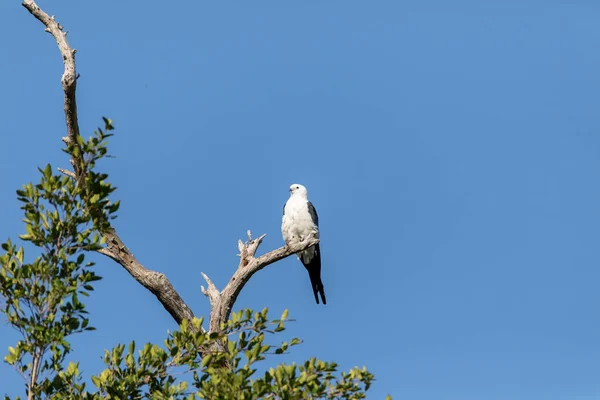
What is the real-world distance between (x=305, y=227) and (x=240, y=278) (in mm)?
4126

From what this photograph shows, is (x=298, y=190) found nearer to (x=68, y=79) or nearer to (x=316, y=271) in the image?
(x=316, y=271)

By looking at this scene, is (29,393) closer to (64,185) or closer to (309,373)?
(64,185)

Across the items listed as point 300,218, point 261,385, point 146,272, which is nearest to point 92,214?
point 261,385

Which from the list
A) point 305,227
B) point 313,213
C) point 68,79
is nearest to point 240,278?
point 68,79

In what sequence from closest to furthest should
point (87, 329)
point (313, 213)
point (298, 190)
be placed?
point (87, 329) → point (313, 213) → point (298, 190)

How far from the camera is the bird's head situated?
14.3 m

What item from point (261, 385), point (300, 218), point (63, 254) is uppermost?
point (300, 218)

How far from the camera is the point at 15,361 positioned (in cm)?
629

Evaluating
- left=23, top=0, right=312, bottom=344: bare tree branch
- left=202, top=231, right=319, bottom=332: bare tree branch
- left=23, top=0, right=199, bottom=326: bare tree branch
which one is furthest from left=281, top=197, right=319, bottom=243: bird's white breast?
left=23, top=0, right=199, bottom=326: bare tree branch

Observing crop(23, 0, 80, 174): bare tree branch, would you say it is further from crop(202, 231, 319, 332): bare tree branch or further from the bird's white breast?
the bird's white breast

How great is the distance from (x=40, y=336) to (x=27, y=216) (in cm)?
94

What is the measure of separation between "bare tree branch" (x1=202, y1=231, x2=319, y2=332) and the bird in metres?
3.31

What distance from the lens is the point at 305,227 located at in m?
13.4

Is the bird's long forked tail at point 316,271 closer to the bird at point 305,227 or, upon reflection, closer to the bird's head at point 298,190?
the bird at point 305,227
